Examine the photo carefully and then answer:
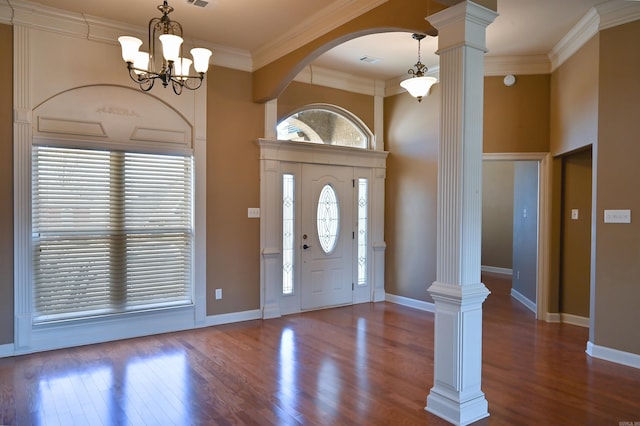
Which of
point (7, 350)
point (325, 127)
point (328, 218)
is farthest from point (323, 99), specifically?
point (7, 350)

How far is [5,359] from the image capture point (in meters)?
4.10

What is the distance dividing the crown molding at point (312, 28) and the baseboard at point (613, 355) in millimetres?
3660

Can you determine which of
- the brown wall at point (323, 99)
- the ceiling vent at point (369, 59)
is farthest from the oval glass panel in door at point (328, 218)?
the ceiling vent at point (369, 59)

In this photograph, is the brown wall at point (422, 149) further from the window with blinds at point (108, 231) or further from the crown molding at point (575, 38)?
the window with blinds at point (108, 231)

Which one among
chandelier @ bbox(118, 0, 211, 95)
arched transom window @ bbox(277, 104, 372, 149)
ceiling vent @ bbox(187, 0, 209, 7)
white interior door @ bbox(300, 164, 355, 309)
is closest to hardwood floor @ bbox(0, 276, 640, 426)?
white interior door @ bbox(300, 164, 355, 309)

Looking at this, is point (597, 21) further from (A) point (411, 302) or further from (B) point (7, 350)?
(B) point (7, 350)

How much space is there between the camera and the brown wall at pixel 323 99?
5.87m

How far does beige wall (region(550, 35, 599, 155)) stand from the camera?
172 inches

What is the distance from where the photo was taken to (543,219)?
555 centimetres

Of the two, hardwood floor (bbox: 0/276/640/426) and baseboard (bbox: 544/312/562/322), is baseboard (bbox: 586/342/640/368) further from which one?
baseboard (bbox: 544/312/562/322)

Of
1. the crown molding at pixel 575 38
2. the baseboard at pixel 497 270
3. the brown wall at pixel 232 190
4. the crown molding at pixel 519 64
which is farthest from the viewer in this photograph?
the baseboard at pixel 497 270

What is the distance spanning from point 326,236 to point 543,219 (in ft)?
9.01

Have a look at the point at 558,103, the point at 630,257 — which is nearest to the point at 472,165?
the point at 630,257

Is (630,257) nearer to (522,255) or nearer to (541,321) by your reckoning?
(541,321)
